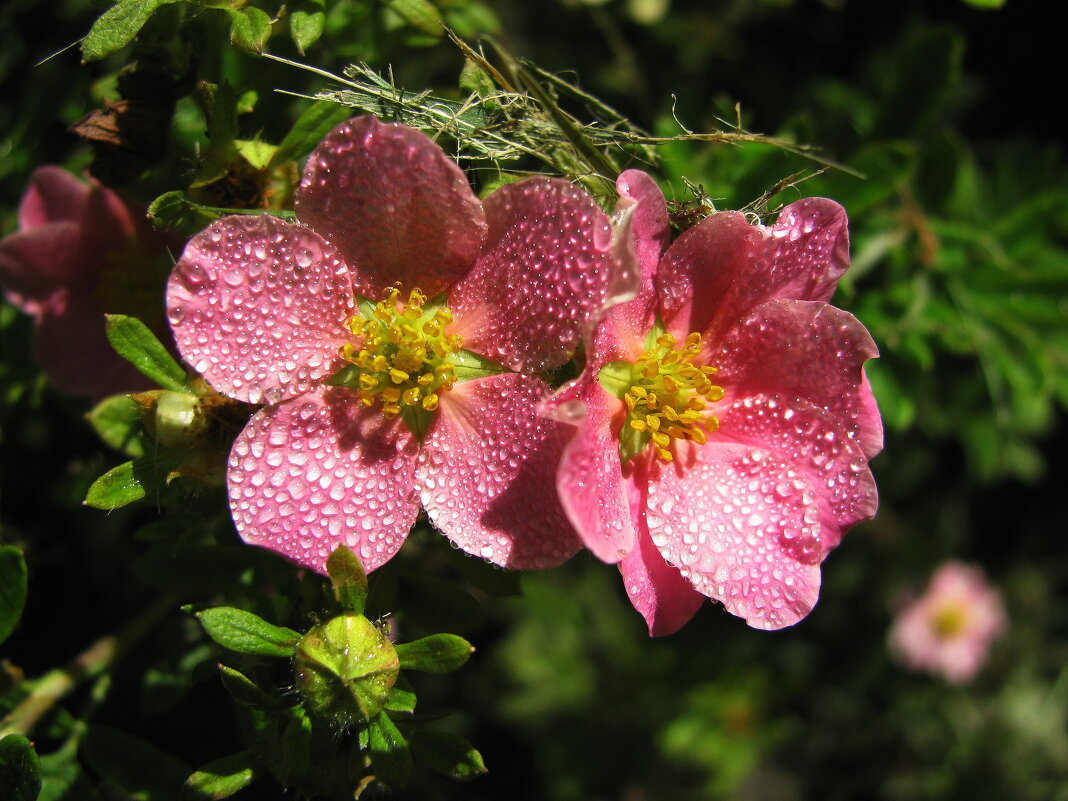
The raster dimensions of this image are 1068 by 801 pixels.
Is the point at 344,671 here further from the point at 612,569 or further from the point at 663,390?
the point at 612,569

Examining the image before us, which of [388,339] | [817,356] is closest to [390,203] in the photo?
[388,339]

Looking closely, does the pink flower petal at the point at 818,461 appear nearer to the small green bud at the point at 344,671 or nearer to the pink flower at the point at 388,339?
the pink flower at the point at 388,339

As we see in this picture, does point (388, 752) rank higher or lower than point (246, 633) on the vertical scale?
lower

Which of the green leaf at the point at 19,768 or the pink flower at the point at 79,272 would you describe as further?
the pink flower at the point at 79,272

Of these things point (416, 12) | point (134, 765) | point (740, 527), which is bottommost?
point (134, 765)

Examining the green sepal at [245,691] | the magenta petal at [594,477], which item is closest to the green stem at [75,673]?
the green sepal at [245,691]
